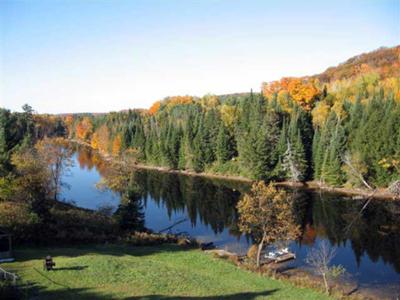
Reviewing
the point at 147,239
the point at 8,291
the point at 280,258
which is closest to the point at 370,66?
the point at 280,258

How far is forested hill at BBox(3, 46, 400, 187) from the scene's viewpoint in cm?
6688

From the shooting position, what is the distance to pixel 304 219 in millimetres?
50875

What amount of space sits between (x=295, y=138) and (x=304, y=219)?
27753mm

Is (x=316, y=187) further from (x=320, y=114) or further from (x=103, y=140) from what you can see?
(x=103, y=140)

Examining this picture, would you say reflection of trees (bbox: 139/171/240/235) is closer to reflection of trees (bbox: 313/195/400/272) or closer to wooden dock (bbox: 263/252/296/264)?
reflection of trees (bbox: 313/195/400/272)

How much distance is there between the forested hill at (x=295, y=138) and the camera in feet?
219

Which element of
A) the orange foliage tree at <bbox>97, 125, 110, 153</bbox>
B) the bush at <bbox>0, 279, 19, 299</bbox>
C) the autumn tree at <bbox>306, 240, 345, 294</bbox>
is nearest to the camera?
the bush at <bbox>0, 279, 19, 299</bbox>

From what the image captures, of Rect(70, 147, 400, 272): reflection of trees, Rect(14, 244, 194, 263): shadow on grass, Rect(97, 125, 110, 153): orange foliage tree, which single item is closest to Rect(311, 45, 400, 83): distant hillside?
Rect(70, 147, 400, 272): reflection of trees

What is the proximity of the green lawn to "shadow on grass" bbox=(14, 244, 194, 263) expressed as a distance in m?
0.07

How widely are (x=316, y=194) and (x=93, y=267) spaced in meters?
47.4

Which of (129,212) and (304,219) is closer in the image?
(129,212)

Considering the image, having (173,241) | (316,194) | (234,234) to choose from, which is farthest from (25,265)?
(316,194)

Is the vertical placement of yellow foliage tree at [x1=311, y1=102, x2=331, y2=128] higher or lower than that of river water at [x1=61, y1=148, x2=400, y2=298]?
higher

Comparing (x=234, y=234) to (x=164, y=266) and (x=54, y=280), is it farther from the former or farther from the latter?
(x=54, y=280)
